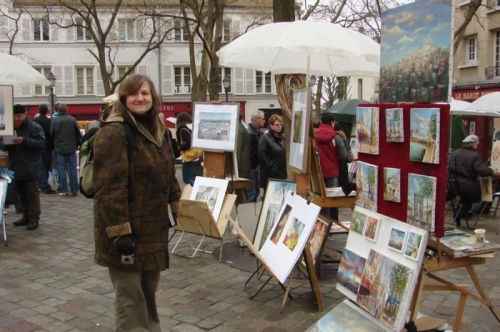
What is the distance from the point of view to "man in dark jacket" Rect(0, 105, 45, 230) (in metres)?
7.36

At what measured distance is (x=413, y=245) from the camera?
10.2ft

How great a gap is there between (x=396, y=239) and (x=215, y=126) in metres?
3.88

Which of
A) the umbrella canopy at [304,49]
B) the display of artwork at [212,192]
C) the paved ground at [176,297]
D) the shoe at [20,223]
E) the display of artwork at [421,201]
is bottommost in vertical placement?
the paved ground at [176,297]

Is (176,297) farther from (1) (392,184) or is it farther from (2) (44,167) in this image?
(2) (44,167)

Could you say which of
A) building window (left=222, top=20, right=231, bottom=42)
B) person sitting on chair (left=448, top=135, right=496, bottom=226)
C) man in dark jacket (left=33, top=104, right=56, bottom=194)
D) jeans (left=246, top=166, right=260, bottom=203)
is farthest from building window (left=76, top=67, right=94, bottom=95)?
person sitting on chair (left=448, top=135, right=496, bottom=226)

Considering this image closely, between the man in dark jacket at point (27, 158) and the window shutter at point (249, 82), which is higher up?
the window shutter at point (249, 82)

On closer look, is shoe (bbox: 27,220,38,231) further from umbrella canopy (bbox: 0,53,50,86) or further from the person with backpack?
the person with backpack

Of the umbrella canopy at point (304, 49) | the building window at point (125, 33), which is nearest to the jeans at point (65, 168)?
the umbrella canopy at point (304, 49)

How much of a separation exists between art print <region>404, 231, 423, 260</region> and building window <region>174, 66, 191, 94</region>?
123 feet

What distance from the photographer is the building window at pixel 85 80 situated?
38438 mm

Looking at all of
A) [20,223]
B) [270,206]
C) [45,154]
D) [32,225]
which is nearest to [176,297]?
[270,206]

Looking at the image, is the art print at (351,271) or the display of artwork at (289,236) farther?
the display of artwork at (289,236)

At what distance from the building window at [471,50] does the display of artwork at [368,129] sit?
2194cm

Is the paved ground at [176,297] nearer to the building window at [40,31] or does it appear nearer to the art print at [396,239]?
the art print at [396,239]
